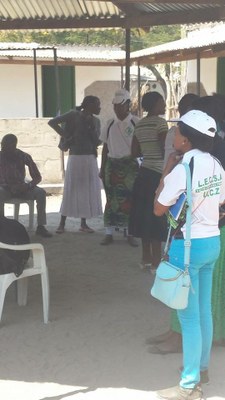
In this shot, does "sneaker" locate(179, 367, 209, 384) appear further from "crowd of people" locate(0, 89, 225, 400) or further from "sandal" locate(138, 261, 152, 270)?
"sandal" locate(138, 261, 152, 270)

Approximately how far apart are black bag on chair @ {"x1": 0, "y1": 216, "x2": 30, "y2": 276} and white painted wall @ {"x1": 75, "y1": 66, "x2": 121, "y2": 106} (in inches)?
509

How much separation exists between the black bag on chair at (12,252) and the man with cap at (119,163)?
5.84 feet

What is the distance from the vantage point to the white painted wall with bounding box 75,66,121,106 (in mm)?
16594

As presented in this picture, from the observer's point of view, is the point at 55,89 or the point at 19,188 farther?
the point at 55,89

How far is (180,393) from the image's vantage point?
285 cm

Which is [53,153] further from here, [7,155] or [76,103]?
[76,103]

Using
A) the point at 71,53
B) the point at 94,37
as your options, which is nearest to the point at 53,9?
the point at 71,53

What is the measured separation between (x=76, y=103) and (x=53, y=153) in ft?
25.7

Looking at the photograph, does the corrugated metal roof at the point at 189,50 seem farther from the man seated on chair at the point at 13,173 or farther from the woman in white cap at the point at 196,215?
the woman in white cap at the point at 196,215

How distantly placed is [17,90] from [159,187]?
13522 millimetres

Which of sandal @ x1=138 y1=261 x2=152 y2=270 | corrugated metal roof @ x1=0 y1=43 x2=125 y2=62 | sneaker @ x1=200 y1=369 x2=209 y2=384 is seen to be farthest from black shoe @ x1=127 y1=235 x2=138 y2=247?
corrugated metal roof @ x1=0 y1=43 x2=125 y2=62

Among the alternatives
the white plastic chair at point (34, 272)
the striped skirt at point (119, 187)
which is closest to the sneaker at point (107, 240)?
the striped skirt at point (119, 187)

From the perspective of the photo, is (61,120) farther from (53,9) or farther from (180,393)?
(180,393)

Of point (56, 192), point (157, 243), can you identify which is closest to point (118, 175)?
point (157, 243)
